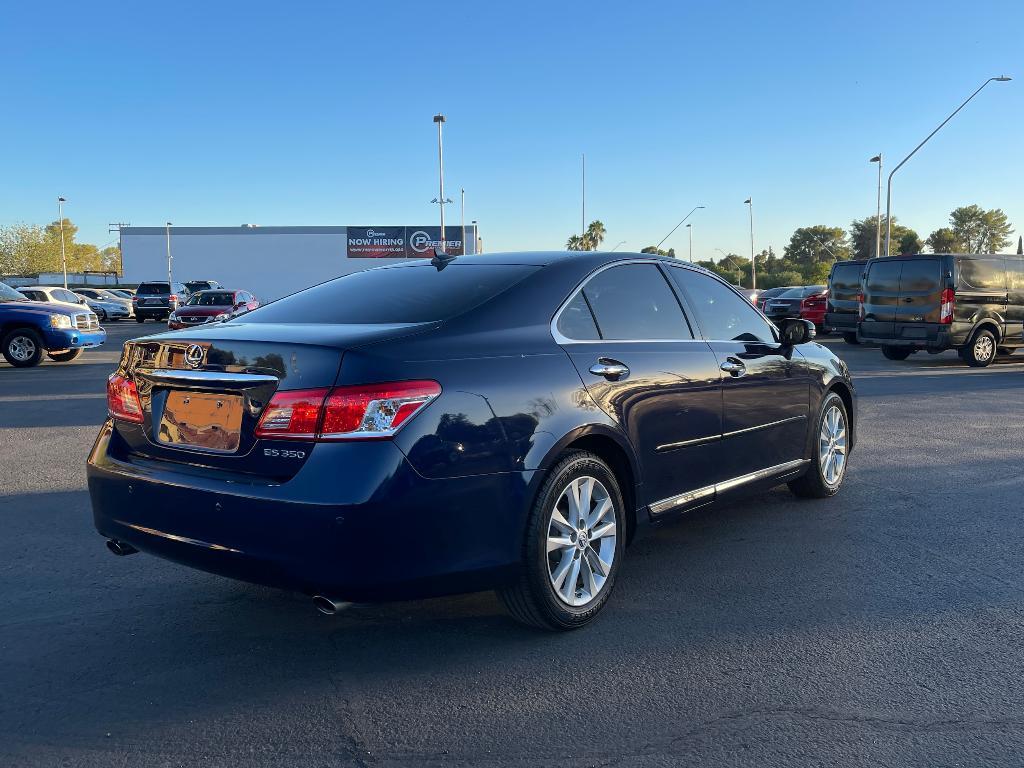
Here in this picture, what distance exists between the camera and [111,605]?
3961 millimetres

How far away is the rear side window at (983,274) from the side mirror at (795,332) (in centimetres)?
1198

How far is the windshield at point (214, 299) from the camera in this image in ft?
91.6

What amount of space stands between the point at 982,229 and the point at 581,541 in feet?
292

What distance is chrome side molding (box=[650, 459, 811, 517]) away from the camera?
4.20 m

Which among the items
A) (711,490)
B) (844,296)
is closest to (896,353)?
(844,296)

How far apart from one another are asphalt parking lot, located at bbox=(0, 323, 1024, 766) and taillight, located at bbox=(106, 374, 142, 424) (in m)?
0.89

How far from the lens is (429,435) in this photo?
121 inches

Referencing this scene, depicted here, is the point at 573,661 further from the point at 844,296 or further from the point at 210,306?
the point at 210,306

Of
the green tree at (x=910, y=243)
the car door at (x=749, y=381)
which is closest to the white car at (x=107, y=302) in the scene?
the car door at (x=749, y=381)

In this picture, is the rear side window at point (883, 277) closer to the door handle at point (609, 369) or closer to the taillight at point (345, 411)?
the door handle at point (609, 369)

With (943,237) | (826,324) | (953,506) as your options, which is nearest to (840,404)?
(953,506)

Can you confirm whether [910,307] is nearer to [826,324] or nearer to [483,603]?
[826,324]

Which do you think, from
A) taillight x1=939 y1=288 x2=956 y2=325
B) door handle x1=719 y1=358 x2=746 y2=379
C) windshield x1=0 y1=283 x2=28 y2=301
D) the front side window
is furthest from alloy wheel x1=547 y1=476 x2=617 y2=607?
windshield x1=0 y1=283 x2=28 y2=301

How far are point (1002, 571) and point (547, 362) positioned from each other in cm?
264
